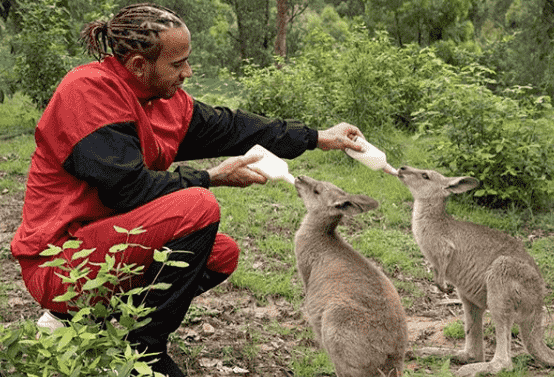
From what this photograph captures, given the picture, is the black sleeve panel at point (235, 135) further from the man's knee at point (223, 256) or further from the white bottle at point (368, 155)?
the man's knee at point (223, 256)

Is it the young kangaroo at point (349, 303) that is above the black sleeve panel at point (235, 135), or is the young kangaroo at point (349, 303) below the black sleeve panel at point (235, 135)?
below

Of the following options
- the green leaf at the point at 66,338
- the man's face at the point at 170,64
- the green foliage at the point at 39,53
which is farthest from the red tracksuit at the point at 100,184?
the green foliage at the point at 39,53

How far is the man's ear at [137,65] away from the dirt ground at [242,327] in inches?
72.8

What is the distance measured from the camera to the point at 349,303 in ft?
11.9

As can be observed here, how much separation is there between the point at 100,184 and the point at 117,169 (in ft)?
0.43

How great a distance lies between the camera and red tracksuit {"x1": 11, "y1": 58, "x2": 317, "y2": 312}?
3000mm

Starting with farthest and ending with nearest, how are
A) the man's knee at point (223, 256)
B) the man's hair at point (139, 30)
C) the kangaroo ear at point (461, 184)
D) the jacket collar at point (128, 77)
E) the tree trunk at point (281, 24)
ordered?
the tree trunk at point (281, 24) < the kangaroo ear at point (461, 184) < the man's knee at point (223, 256) < the jacket collar at point (128, 77) < the man's hair at point (139, 30)

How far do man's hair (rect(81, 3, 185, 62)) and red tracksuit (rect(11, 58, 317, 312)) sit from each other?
0.14 metres

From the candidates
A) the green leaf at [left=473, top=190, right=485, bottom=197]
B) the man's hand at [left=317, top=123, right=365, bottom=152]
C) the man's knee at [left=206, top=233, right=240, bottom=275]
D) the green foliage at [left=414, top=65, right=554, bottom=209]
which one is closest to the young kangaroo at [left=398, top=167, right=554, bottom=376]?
the man's hand at [left=317, top=123, right=365, bottom=152]

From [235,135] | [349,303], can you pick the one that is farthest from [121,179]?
[349,303]

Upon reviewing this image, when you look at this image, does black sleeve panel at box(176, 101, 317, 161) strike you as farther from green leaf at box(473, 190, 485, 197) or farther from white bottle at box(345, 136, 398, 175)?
green leaf at box(473, 190, 485, 197)

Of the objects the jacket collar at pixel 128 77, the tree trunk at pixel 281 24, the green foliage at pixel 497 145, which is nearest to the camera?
the jacket collar at pixel 128 77

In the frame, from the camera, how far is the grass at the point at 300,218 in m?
4.75

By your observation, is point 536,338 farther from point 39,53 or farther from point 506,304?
point 39,53
